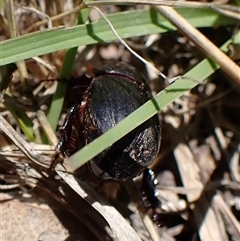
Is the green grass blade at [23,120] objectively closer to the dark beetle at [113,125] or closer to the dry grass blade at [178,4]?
the dark beetle at [113,125]

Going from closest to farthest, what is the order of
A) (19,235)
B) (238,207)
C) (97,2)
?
(97,2) < (19,235) < (238,207)

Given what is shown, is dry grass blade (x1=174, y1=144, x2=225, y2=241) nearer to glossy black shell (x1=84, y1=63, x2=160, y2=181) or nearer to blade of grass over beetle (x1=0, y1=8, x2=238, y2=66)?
glossy black shell (x1=84, y1=63, x2=160, y2=181)

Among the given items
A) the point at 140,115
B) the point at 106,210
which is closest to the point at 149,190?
the point at 106,210

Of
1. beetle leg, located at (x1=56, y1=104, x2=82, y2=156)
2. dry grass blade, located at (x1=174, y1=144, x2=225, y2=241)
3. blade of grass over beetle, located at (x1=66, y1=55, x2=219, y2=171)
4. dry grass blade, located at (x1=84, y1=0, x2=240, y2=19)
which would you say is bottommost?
dry grass blade, located at (x1=174, y1=144, x2=225, y2=241)

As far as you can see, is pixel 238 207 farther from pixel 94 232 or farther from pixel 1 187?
pixel 1 187

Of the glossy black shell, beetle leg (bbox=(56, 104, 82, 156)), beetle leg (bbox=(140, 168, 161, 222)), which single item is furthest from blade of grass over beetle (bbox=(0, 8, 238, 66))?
beetle leg (bbox=(140, 168, 161, 222))

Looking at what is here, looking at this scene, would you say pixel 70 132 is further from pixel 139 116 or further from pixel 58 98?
pixel 139 116

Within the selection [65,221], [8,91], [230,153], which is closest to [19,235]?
[65,221]

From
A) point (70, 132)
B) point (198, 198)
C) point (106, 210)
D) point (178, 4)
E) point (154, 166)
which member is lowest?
point (198, 198)
